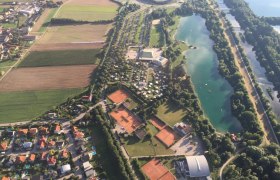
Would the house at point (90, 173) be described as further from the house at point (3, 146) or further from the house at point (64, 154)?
the house at point (3, 146)

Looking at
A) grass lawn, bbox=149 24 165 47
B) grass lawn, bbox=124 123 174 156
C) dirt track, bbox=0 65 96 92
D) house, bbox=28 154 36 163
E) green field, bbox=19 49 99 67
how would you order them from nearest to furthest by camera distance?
house, bbox=28 154 36 163 → grass lawn, bbox=124 123 174 156 → dirt track, bbox=0 65 96 92 → green field, bbox=19 49 99 67 → grass lawn, bbox=149 24 165 47

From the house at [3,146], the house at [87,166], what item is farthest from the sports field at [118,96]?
the house at [3,146]

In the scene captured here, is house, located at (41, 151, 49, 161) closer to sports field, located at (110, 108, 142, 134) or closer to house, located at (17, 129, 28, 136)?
house, located at (17, 129, 28, 136)

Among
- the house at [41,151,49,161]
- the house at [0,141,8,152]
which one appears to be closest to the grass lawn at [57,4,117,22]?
the house at [0,141,8,152]

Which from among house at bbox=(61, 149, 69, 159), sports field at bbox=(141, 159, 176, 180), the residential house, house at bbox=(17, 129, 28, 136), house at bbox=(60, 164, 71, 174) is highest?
house at bbox=(17, 129, 28, 136)

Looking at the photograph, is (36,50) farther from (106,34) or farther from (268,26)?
(268,26)

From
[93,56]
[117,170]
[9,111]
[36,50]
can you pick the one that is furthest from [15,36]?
[117,170]
